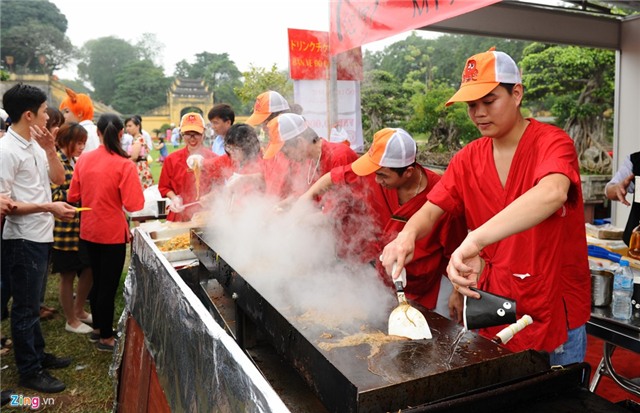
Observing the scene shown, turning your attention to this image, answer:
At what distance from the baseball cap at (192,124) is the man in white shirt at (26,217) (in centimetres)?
152

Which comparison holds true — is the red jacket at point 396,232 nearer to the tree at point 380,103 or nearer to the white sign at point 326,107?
the white sign at point 326,107

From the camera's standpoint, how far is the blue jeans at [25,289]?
3475mm

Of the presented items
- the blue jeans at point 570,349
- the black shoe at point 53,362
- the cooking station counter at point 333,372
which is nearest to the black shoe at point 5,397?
the black shoe at point 53,362

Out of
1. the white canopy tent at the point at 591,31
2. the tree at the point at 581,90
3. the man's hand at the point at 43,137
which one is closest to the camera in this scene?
the man's hand at the point at 43,137

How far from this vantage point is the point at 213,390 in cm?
170

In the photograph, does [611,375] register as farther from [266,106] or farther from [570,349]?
[266,106]

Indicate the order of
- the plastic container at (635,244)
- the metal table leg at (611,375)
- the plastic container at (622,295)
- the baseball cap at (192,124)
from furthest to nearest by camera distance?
1. the baseball cap at (192,124)
2. the plastic container at (635,244)
3. the metal table leg at (611,375)
4. the plastic container at (622,295)

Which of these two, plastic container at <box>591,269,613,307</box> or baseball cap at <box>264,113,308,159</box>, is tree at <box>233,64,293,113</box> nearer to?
baseball cap at <box>264,113,308,159</box>

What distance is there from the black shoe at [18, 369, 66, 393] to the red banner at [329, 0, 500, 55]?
4.12 meters

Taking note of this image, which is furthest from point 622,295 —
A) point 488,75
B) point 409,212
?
point 488,75

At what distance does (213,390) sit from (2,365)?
354 cm

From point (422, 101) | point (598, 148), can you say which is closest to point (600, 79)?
point (598, 148)

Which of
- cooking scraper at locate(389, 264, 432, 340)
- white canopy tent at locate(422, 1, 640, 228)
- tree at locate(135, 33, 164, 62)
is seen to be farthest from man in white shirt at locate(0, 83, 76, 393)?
tree at locate(135, 33, 164, 62)

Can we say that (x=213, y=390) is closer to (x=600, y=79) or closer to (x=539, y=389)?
(x=539, y=389)
